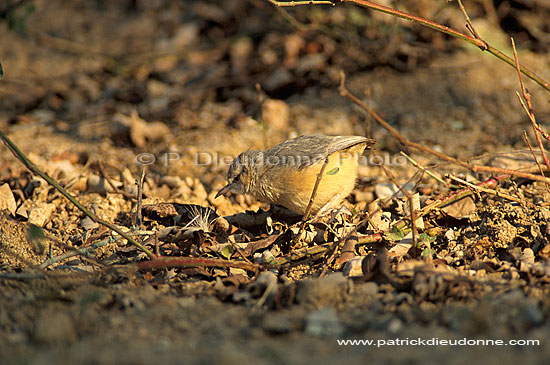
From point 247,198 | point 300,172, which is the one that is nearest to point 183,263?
point 300,172

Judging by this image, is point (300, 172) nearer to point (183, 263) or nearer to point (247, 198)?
point (247, 198)

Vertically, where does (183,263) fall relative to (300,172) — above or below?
below

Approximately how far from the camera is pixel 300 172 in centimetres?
454

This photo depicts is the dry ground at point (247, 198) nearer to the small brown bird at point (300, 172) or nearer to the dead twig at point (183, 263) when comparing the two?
the dead twig at point (183, 263)

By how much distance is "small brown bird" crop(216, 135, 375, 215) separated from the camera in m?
4.49

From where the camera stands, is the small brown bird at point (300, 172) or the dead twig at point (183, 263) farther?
the small brown bird at point (300, 172)

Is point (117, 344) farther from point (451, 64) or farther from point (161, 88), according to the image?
point (451, 64)

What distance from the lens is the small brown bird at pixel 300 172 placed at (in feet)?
14.7

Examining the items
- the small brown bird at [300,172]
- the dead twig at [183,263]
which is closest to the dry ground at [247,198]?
the dead twig at [183,263]

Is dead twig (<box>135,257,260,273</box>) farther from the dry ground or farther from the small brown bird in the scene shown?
the small brown bird

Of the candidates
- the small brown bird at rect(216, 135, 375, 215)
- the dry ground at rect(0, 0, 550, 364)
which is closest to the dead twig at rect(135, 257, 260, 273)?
the dry ground at rect(0, 0, 550, 364)

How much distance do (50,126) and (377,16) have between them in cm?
497

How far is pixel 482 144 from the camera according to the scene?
5695 mm

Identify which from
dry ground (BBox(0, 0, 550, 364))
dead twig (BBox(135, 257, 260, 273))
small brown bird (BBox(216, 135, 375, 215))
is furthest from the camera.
A: small brown bird (BBox(216, 135, 375, 215))
